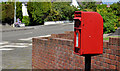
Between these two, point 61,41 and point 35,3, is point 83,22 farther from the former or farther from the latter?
point 35,3

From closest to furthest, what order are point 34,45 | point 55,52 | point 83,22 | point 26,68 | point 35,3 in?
1. point 83,22
2. point 55,52
3. point 34,45
4. point 26,68
5. point 35,3

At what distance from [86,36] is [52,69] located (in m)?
4.10

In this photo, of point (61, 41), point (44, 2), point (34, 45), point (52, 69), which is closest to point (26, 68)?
point (34, 45)

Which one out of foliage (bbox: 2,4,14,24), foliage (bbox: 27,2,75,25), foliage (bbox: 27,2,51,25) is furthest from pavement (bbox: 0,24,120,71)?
foliage (bbox: 27,2,75,25)

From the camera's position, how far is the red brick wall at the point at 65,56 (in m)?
4.75

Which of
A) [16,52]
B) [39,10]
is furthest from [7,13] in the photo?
[16,52]

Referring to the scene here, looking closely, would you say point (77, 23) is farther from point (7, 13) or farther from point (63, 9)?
point (63, 9)

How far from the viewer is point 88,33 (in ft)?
12.3

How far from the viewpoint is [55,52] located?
7.43 meters

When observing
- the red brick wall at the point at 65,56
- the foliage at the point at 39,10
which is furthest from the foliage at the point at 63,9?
the red brick wall at the point at 65,56

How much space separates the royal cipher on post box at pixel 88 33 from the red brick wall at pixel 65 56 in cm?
89

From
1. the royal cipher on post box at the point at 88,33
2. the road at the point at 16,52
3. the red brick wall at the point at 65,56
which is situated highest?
the royal cipher on post box at the point at 88,33

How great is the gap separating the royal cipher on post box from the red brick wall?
887mm

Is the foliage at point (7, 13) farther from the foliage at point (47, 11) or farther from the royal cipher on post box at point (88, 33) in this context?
the royal cipher on post box at point (88, 33)
